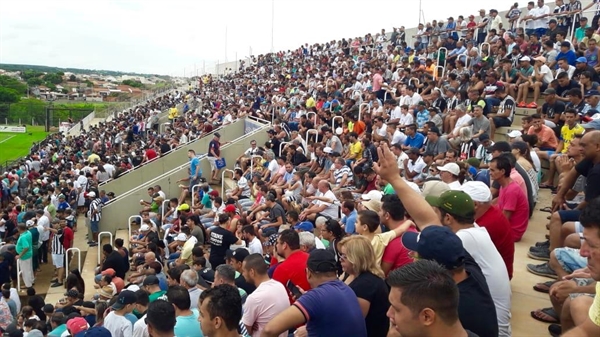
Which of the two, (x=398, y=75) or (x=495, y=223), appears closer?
(x=495, y=223)

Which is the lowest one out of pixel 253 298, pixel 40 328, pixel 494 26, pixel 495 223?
pixel 40 328

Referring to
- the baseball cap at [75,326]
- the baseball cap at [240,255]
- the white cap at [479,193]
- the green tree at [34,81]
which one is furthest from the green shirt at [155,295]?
the green tree at [34,81]

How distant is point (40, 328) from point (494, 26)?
56.6 feet

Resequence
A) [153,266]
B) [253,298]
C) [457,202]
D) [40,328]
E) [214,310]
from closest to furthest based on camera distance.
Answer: [214,310]
[457,202]
[253,298]
[40,328]
[153,266]

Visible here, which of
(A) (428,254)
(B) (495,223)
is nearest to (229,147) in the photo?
(B) (495,223)

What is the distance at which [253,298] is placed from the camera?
3.90 m

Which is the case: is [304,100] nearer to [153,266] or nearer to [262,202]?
[262,202]

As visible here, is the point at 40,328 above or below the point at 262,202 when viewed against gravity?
below

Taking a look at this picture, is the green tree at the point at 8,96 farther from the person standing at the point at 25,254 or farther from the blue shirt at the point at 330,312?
the blue shirt at the point at 330,312

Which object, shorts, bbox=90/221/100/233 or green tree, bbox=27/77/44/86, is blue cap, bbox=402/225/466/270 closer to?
shorts, bbox=90/221/100/233

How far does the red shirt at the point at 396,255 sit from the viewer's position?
4.00m

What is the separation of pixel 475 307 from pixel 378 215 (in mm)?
1736

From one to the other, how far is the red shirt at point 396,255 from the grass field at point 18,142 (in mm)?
52108

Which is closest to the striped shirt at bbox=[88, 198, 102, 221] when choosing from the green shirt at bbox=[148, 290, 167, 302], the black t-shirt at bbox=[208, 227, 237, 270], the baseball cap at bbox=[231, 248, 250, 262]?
the black t-shirt at bbox=[208, 227, 237, 270]
